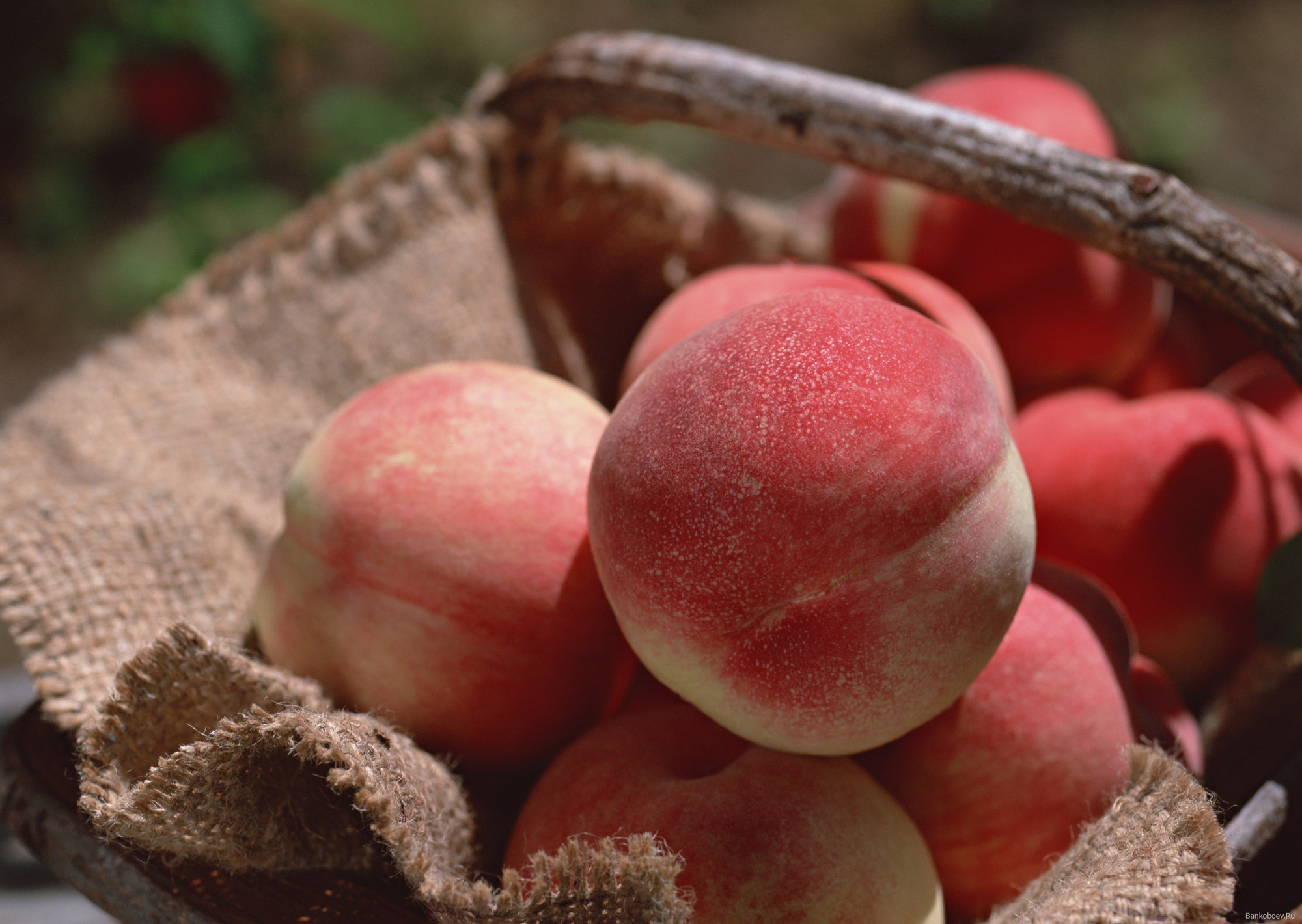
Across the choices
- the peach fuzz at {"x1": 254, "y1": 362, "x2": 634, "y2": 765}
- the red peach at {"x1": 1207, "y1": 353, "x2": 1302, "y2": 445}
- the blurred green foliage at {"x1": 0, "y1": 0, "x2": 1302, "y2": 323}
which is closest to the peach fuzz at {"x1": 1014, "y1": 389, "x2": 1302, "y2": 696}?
the red peach at {"x1": 1207, "y1": 353, "x2": 1302, "y2": 445}

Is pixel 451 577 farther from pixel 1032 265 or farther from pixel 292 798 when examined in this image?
pixel 1032 265

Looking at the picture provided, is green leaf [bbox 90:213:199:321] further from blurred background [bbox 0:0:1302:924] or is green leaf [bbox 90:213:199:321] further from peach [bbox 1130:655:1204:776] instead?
peach [bbox 1130:655:1204:776]

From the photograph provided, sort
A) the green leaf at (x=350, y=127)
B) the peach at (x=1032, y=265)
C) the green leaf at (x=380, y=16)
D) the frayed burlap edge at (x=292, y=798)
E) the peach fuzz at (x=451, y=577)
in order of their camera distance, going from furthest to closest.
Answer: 1. the green leaf at (x=350, y=127)
2. the green leaf at (x=380, y=16)
3. the peach at (x=1032, y=265)
4. the peach fuzz at (x=451, y=577)
5. the frayed burlap edge at (x=292, y=798)

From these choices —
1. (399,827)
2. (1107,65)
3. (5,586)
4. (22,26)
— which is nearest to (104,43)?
(22,26)

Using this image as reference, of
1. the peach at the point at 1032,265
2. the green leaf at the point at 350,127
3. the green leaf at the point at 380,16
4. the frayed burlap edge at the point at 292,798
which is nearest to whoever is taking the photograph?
the frayed burlap edge at the point at 292,798

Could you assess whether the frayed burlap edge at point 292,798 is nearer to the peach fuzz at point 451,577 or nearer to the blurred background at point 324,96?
the peach fuzz at point 451,577

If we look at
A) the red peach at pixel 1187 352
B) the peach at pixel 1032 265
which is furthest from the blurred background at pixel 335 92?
the red peach at pixel 1187 352

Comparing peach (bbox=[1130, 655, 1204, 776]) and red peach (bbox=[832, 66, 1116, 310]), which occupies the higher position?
red peach (bbox=[832, 66, 1116, 310])

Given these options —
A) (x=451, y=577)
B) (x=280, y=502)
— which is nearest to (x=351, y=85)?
(x=280, y=502)
